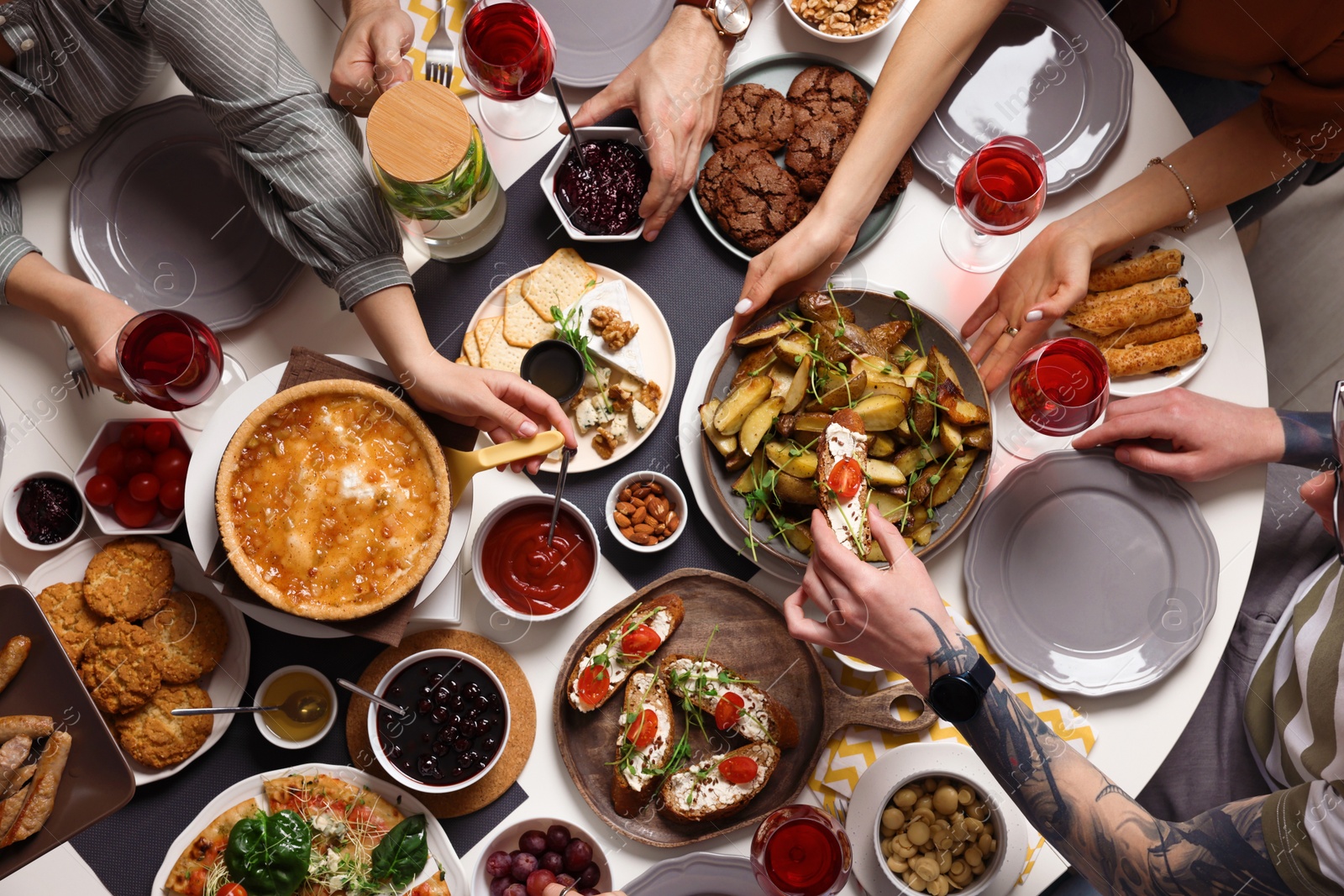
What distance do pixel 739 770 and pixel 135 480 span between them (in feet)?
5.21

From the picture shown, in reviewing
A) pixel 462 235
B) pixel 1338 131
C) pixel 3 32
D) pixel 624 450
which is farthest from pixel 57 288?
pixel 1338 131

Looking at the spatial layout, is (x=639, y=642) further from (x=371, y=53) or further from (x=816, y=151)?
(x=371, y=53)

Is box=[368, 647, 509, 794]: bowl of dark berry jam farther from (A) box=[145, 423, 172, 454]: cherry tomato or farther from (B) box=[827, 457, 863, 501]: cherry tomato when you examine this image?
(B) box=[827, 457, 863, 501]: cherry tomato

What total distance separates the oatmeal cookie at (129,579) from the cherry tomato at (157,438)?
0.23 meters

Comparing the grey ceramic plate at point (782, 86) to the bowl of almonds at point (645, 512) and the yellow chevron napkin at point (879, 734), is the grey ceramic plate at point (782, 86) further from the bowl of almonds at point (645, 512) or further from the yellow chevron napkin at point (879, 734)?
the yellow chevron napkin at point (879, 734)

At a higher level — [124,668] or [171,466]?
[171,466]

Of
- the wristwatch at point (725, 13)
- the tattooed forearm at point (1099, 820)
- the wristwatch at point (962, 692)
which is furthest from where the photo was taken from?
the wristwatch at point (725, 13)

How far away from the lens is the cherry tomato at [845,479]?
177 centimetres

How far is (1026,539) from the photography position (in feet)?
6.39

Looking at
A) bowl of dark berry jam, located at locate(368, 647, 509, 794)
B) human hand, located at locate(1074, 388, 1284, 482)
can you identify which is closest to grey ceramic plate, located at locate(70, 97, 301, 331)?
bowl of dark berry jam, located at locate(368, 647, 509, 794)

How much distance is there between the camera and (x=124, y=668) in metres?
1.87

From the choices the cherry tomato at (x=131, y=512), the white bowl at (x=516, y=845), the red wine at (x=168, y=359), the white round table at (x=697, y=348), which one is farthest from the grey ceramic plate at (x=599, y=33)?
the white bowl at (x=516, y=845)

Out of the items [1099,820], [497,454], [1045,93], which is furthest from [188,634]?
[1045,93]

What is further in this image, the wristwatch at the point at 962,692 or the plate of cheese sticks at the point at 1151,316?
the plate of cheese sticks at the point at 1151,316
